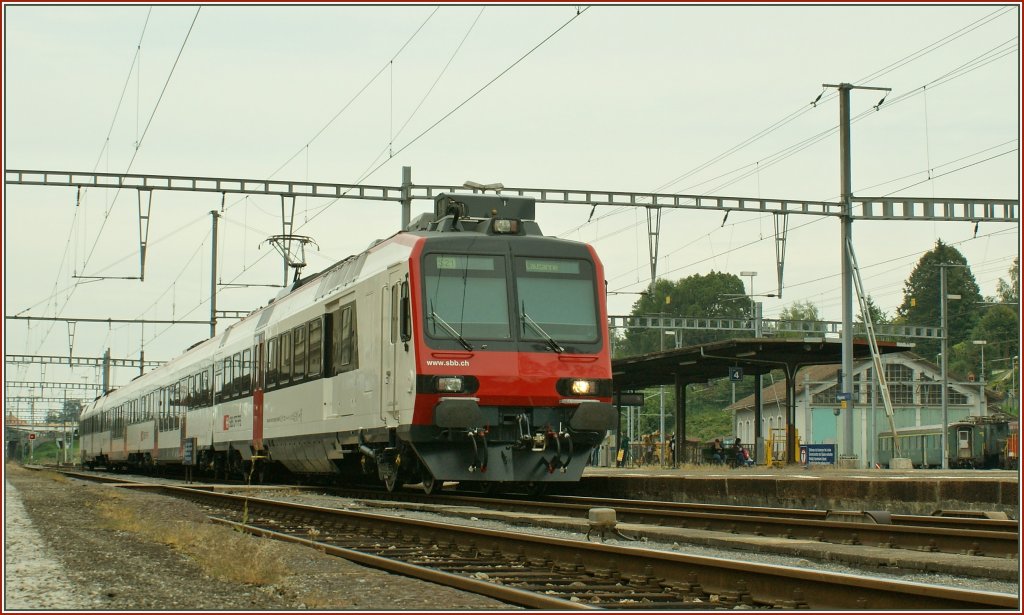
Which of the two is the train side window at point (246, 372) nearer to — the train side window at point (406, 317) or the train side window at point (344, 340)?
the train side window at point (344, 340)

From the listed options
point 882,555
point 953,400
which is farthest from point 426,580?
point 953,400

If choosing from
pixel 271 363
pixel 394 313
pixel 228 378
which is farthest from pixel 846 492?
pixel 228 378

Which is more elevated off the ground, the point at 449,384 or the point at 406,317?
the point at 406,317

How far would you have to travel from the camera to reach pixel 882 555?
9.55m

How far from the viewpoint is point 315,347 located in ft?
69.2

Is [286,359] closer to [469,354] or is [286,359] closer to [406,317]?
[406,317]

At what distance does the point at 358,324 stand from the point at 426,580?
33.0 ft

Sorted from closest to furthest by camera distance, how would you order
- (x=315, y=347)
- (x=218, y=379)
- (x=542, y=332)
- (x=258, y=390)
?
(x=542, y=332)
(x=315, y=347)
(x=258, y=390)
(x=218, y=379)

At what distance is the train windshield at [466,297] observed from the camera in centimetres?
1648

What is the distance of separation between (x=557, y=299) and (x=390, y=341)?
227 centimetres

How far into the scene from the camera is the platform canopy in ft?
109

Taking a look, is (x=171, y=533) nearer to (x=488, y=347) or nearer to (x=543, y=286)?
(x=488, y=347)

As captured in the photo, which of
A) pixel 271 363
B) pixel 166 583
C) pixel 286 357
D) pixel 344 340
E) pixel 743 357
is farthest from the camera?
pixel 743 357

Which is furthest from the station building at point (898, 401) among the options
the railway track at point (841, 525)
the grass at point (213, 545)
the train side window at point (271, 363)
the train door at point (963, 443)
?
the grass at point (213, 545)
